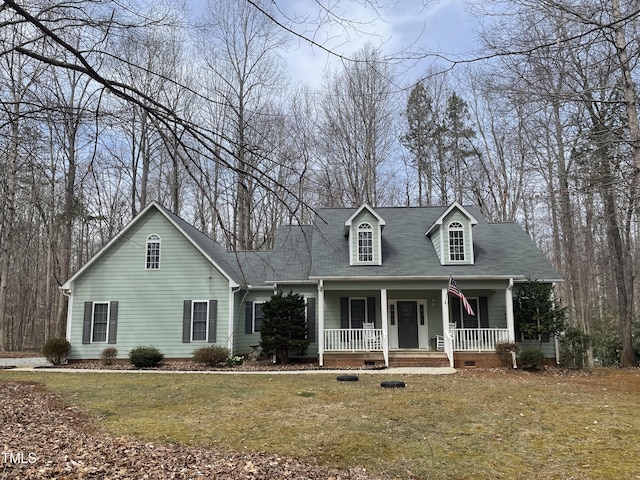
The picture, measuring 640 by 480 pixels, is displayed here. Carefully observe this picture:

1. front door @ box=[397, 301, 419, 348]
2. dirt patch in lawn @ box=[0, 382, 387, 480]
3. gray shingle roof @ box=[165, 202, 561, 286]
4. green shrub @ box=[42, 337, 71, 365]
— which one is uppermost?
gray shingle roof @ box=[165, 202, 561, 286]

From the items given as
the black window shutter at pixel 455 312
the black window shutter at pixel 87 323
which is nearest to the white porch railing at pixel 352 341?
the black window shutter at pixel 455 312

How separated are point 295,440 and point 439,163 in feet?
84.3

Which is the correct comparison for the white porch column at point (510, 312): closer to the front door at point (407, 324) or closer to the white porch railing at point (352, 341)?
the front door at point (407, 324)

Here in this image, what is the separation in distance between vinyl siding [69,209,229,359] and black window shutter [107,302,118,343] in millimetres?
149

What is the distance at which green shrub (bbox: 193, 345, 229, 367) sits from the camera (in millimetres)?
16422

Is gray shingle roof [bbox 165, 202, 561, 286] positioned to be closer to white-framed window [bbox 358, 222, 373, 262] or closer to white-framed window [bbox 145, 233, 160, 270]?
white-framed window [bbox 358, 222, 373, 262]

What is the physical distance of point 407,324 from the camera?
60.1 ft

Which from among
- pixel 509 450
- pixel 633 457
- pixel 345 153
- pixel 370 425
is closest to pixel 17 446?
pixel 370 425

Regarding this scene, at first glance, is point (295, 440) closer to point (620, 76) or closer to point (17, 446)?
point (17, 446)

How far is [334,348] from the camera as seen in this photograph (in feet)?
55.6

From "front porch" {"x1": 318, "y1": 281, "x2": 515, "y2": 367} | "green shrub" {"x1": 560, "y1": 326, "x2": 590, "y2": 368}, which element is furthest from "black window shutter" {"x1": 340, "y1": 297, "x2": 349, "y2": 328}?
"green shrub" {"x1": 560, "y1": 326, "x2": 590, "y2": 368}

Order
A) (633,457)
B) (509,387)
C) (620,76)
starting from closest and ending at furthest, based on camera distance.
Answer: (633,457), (620,76), (509,387)

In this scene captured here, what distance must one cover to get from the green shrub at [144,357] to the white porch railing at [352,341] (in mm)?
6021

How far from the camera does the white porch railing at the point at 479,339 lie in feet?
54.2
